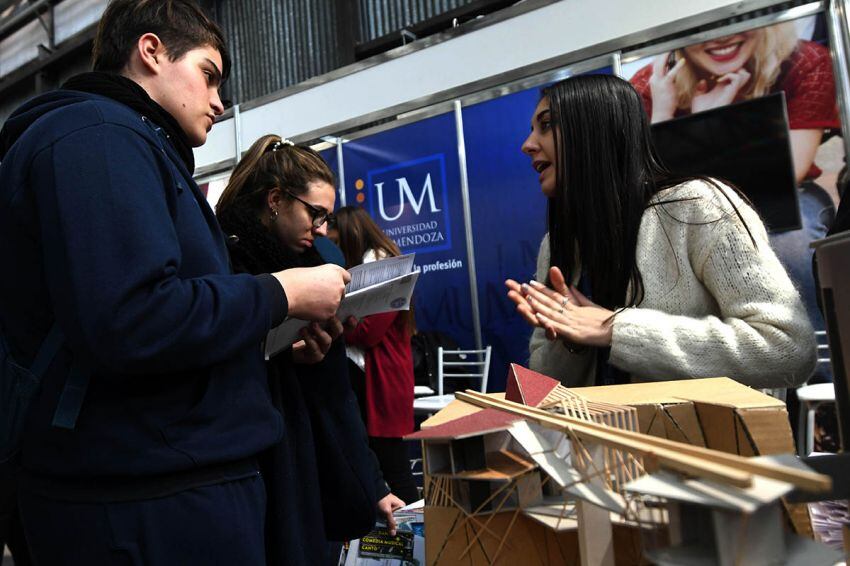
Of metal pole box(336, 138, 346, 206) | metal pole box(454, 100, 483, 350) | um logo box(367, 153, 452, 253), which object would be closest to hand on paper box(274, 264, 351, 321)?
metal pole box(454, 100, 483, 350)

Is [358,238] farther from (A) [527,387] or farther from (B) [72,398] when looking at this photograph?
(A) [527,387]

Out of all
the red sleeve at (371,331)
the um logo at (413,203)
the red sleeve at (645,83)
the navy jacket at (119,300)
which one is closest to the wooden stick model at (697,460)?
the navy jacket at (119,300)

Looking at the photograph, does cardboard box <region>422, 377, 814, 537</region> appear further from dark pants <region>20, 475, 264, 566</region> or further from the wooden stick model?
dark pants <region>20, 475, 264, 566</region>

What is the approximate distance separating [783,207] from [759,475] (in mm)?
3187

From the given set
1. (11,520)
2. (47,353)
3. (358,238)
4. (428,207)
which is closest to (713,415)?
(47,353)

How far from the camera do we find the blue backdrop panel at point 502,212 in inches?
156

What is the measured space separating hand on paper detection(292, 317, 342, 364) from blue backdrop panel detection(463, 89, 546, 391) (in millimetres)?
2701

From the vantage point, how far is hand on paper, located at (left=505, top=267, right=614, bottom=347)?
50.5 inches

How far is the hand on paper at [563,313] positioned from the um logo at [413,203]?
2946 mm

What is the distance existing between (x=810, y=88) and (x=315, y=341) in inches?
117

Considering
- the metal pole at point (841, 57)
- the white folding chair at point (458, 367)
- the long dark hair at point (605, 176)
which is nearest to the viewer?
the long dark hair at point (605, 176)

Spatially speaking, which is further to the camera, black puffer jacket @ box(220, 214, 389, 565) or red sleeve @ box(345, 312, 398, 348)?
red sleeve @ box(345, 312, 398, 348)

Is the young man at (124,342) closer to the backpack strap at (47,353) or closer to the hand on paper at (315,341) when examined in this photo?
the backpack strap at (47,353)

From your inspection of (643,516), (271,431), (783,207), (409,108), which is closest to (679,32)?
(783,207)
